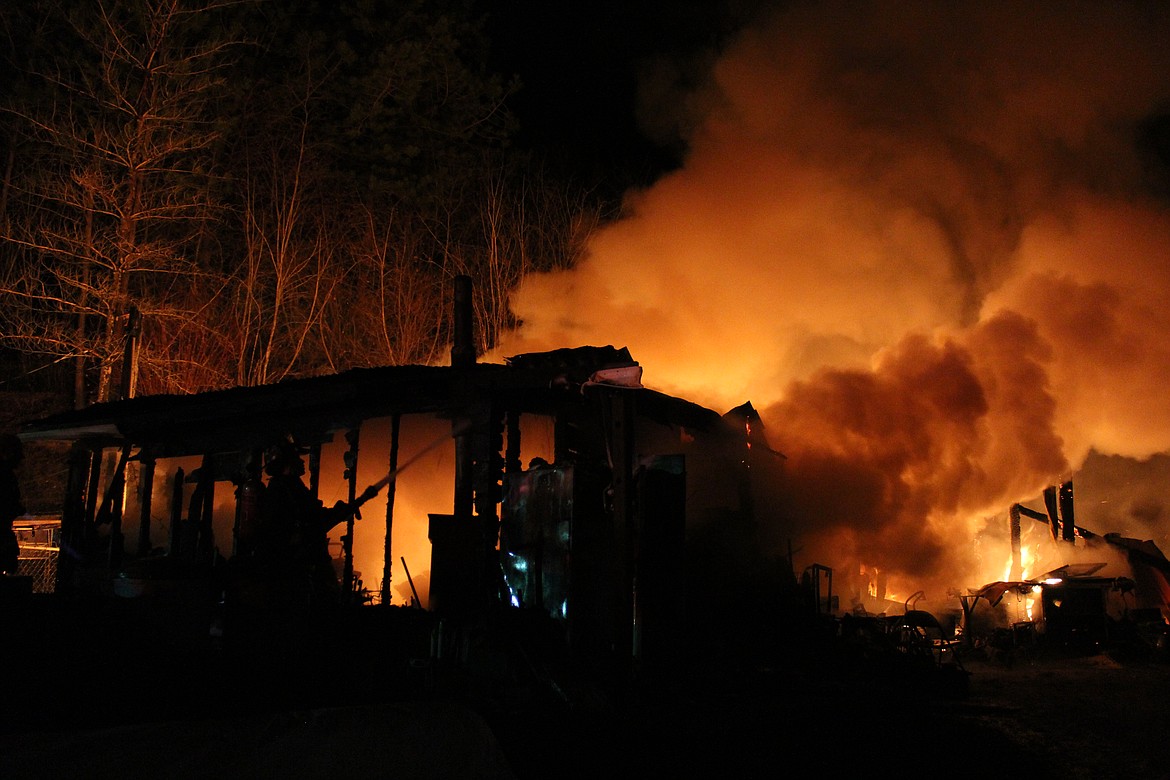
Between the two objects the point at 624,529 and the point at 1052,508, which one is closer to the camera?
the point at 624,529

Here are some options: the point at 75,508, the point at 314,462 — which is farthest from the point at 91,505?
the point at 314,462

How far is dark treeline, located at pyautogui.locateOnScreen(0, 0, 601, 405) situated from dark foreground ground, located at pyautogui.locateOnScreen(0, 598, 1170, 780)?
1169 cm

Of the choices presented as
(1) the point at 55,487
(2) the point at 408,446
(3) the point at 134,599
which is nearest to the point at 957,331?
(2) the point at 408,446

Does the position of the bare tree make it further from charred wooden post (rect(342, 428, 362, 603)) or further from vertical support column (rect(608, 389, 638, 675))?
vertical support column (rect(608, 389, 638, 675))

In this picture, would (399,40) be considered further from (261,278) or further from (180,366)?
(180,366)

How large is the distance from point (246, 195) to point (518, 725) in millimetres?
20851

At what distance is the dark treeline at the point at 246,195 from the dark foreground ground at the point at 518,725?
38.3 ft

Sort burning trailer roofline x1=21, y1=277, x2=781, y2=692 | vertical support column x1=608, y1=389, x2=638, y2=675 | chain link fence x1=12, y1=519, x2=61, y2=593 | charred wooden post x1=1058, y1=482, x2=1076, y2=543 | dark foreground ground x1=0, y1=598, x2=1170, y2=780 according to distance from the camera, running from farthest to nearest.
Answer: charred wooden post x1=1058, y1=482, x2=1076, y2=543, chain link fence x1=12, y1=519, x2=61, y2=593, burning trailer roofline x1=21, y1=277, x2=781, y2=692, vertical support column x1=608, y1=389, x2=638, y2=675, dark foreground ground x1=0, y1=598, x2=1170, y2=780

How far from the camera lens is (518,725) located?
7926 mm

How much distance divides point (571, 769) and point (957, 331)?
16.2 metres

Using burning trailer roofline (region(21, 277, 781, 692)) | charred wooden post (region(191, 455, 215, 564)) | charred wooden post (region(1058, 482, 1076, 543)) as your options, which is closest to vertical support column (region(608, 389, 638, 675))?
burning trailer roofline (region(21, 277, 781, 692))

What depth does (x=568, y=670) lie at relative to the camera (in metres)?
8.62

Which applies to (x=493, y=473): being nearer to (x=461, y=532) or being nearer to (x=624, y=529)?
(x=461, y=532)

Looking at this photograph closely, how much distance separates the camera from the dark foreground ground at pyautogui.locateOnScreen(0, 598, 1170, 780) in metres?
5.18
